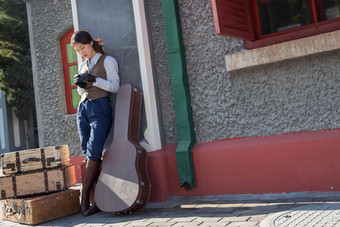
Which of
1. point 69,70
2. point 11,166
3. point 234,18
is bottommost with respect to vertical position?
point 11,166

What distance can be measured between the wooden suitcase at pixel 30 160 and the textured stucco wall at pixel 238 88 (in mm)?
1204

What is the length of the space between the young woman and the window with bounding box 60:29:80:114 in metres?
2.15

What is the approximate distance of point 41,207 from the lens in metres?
4.00

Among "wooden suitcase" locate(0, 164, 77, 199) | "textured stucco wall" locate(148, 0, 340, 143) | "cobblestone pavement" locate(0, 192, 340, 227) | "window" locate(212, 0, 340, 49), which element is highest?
"window" locate(212, 0, 340, 49)

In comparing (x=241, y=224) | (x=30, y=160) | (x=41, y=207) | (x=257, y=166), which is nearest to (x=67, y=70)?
(x=30, y=160)

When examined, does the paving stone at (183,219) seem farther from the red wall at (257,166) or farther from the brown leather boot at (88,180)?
the brown leather boot at (88,180)

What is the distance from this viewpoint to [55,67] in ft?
21.7

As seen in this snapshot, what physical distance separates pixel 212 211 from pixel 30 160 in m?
1.92

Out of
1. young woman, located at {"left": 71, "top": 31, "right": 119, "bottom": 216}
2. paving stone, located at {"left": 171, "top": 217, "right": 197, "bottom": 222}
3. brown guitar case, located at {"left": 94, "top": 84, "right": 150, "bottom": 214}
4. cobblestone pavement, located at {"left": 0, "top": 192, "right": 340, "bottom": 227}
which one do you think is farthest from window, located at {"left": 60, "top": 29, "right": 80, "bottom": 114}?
paving stone, located at {"left": 171, "top": 217, "right": 197, "bottom": 222}

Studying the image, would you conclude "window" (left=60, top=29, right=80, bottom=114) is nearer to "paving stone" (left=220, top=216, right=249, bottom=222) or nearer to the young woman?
the young woman

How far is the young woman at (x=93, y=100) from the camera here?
4168 millimetres

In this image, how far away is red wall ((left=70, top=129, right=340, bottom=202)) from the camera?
11.8ft

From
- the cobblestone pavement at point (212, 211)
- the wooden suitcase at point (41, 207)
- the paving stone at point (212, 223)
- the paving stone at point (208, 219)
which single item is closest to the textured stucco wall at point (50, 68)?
the wooden suitcase at point (41, 207)

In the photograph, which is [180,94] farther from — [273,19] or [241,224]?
[241,224]
